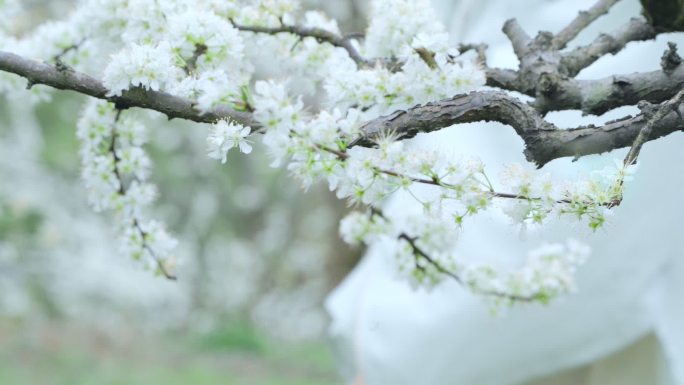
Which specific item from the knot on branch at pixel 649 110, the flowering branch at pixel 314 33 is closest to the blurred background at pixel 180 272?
the flowering branch at pixel 314 33

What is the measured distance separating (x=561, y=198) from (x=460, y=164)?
0.28 feet

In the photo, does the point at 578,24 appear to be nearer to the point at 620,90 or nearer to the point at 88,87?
the point at 620,90

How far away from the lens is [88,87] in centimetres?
98

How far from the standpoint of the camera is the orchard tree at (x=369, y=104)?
84cm

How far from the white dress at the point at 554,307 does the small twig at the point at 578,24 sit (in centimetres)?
56

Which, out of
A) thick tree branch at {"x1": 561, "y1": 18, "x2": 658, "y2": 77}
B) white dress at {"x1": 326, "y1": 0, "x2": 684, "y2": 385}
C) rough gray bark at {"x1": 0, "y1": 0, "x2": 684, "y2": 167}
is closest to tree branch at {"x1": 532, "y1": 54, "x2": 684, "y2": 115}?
rough gray bark at {"x1": 0, "y1": 0, "x2": 684, "y2": 167}

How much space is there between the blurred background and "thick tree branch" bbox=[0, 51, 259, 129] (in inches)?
110

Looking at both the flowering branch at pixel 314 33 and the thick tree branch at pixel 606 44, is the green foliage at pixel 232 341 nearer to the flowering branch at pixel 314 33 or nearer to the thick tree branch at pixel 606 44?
the flowering branch at pixel 314 33

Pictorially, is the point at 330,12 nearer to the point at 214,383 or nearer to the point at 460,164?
the point at 214,383

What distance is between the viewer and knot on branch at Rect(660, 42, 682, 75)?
1.02 meters

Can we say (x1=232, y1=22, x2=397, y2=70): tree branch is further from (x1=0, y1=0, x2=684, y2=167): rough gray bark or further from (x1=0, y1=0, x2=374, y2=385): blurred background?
(x1=0, y1=0, x2=374, y2=385): blurred background

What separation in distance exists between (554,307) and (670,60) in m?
1.02

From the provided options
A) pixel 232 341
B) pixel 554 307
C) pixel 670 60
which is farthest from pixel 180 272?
pixel 670 60

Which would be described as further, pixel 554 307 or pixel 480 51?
pixel 554 307
